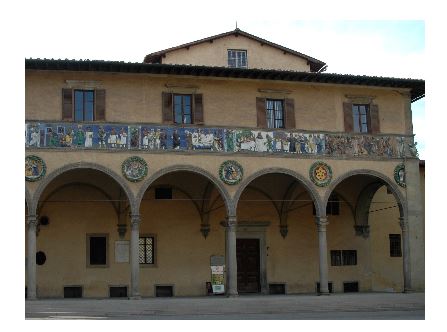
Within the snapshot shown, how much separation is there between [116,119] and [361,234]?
1020 cm

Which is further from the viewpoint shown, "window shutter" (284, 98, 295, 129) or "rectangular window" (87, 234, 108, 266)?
"rectangular window" (87, 234, 108, 266)

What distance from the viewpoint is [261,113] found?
22.8 metres

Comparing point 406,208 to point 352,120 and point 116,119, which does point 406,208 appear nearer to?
point 352,120

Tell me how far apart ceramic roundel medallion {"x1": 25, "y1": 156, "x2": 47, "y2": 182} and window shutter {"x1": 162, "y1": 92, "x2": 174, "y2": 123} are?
389cm

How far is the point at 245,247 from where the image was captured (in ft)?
82.7

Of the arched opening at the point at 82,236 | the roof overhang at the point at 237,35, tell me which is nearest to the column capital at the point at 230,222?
the arched opening at the point at 82,236

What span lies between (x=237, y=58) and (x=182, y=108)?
17.4 ft

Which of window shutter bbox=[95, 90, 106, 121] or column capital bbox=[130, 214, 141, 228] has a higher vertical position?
window shutter bbox=[95, 90, 106, 121]

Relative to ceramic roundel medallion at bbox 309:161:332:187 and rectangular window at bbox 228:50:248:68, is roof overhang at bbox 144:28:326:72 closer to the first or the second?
rectangular window at bbox 228:50:248:68

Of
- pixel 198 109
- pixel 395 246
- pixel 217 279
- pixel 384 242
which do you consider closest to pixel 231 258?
pixel 217 279

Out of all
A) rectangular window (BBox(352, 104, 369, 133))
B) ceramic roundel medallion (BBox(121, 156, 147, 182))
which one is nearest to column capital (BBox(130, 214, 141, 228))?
ceramic roundel medallion (BBox(121, 156, 147, 182))

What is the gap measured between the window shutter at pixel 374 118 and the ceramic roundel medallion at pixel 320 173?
217 cm

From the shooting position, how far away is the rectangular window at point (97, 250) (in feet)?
78.1

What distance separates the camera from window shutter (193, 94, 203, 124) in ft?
72.7
